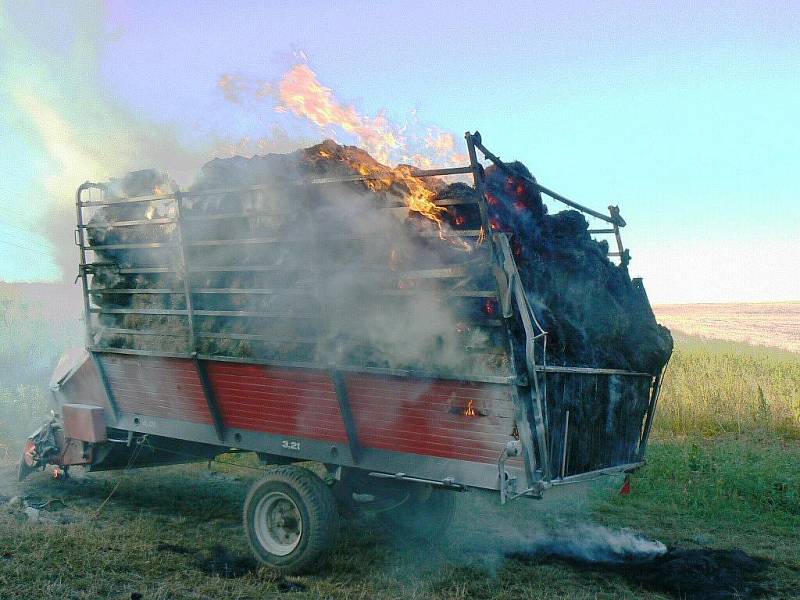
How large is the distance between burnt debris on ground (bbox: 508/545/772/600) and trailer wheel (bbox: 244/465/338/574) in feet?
5.88

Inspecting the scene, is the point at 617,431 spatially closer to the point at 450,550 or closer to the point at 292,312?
the point at 450,550

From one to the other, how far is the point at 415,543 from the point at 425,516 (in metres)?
0.26

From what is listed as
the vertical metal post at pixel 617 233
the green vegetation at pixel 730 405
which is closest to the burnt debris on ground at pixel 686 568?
the vertical metal post at pixel 617 233

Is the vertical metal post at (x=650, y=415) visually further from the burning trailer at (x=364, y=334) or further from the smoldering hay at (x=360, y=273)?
the smoldering hay at (x=360, y=273)

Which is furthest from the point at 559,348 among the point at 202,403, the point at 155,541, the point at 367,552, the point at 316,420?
the point at 155,541

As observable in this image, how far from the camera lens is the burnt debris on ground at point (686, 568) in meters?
5.45

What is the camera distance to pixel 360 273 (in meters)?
Result: 5.41

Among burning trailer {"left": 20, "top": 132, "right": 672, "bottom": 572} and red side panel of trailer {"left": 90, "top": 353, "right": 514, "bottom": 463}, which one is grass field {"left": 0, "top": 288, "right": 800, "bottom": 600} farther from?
red side panel of trailer {"left": 90, "top": 353, "right": 514, "bottom": 463}

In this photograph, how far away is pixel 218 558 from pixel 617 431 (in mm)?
3526

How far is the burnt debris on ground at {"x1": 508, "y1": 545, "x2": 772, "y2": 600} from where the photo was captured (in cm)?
545

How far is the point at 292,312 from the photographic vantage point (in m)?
5.78

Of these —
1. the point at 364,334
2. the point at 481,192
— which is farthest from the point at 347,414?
the point at 481,192

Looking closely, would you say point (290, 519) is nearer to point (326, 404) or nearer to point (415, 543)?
point (326, 404)

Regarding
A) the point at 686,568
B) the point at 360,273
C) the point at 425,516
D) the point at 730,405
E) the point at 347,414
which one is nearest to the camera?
the point at 360,273
